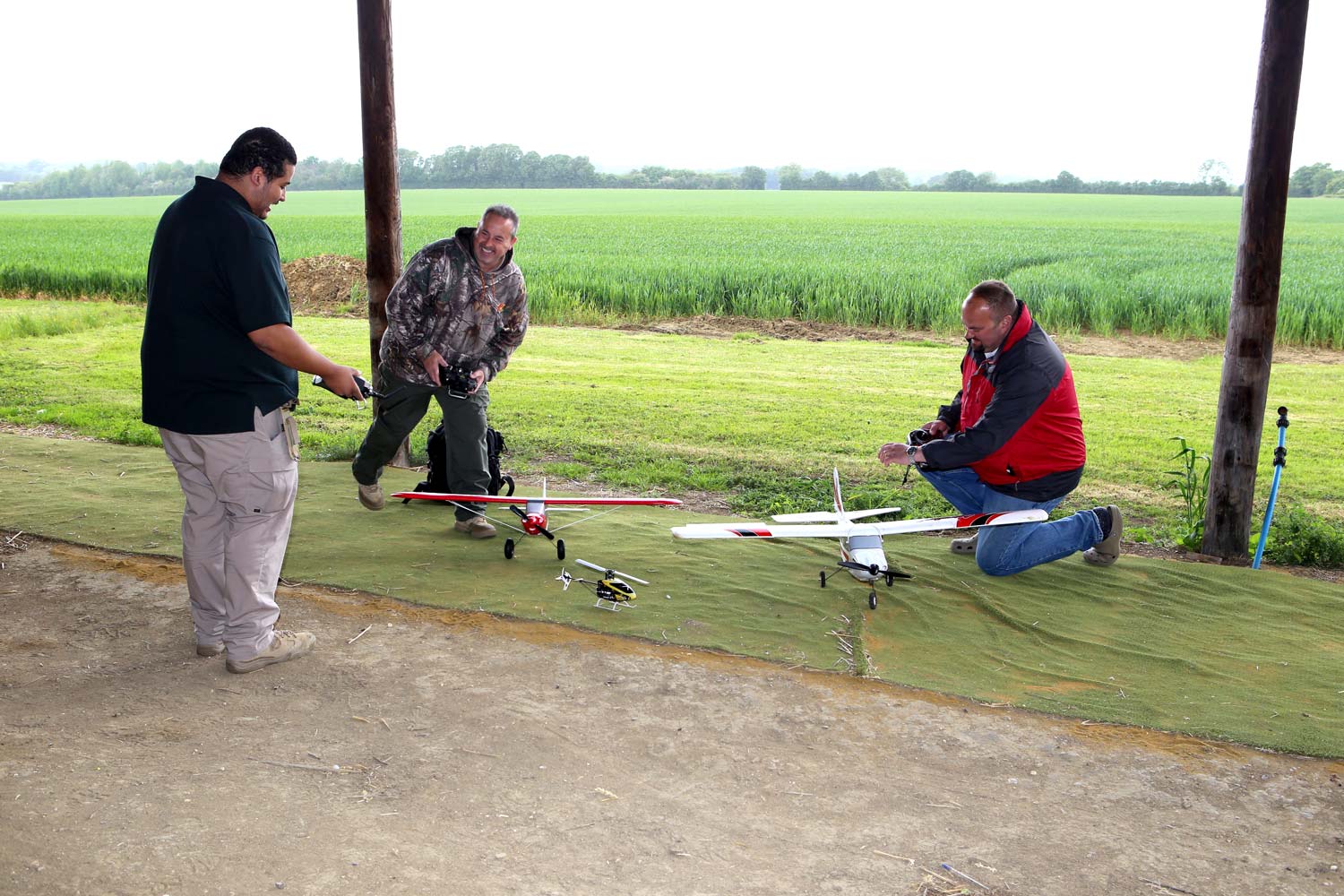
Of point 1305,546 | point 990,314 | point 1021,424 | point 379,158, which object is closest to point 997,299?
point 990,314

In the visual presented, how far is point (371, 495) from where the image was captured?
580 centimetres

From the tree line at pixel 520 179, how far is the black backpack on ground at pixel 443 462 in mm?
69770

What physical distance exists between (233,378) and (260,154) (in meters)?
0.75

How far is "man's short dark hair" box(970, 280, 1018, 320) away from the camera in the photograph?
4.70m

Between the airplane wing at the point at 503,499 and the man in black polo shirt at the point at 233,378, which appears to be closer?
the man in black polo shirt at the point at 233,378

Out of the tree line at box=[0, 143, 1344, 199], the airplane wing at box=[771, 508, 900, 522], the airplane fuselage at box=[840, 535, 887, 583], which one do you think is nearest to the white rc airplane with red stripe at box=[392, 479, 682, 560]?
the airplane wing at box=[771, 508, 900, 522]

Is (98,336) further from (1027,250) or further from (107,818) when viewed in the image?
(1027,250)

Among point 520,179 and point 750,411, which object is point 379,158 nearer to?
point 750,411

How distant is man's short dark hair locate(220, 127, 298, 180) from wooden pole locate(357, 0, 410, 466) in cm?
258

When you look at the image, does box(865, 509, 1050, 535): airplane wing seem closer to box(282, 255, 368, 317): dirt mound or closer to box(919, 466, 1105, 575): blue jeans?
box(919, 466, 1105, 575): blue jeans

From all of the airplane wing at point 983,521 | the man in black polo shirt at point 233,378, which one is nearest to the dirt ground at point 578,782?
the man in black polo shirt at point 233,378

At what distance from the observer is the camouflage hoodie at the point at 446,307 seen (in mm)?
5258

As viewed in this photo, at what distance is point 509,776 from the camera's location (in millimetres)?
3164

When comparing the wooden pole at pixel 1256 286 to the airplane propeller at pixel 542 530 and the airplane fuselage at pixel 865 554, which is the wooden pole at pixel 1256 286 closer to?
the airplane fuselage at pixel 865 554
